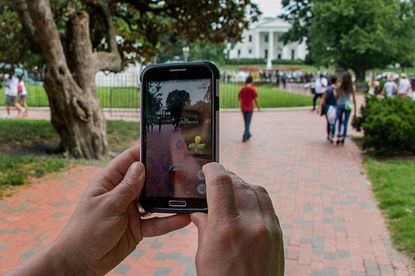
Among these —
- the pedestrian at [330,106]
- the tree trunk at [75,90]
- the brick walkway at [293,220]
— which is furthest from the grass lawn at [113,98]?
the brick walkway at [293,220]

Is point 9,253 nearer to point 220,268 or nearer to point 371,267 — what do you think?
point 371,267

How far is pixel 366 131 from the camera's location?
394 inches

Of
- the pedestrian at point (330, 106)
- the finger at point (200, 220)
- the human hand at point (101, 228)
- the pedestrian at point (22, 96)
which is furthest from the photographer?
the pedestrian at point (22, 96)

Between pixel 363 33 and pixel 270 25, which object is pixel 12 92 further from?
pixel 270 25

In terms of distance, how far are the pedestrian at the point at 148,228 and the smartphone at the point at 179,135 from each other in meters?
0.06

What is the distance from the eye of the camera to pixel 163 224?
5.60ft

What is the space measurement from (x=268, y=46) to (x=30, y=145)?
10875 centimetres

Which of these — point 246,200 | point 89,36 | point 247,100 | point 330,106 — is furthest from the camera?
point 247,100

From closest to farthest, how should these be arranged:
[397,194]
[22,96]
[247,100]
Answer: [397,194] < [247,100] < [22,96]

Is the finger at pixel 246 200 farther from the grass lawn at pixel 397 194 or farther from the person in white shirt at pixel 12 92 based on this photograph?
the person in white shirt at pixel 12 92

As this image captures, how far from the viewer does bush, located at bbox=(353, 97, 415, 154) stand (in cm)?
956

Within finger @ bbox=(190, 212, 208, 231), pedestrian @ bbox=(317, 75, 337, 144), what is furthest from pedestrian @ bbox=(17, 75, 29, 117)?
finger @ bbox=(190, 212, 208, 231)

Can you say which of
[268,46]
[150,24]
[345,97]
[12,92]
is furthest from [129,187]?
[268,46]

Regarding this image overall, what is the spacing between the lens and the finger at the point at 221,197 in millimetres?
1229
